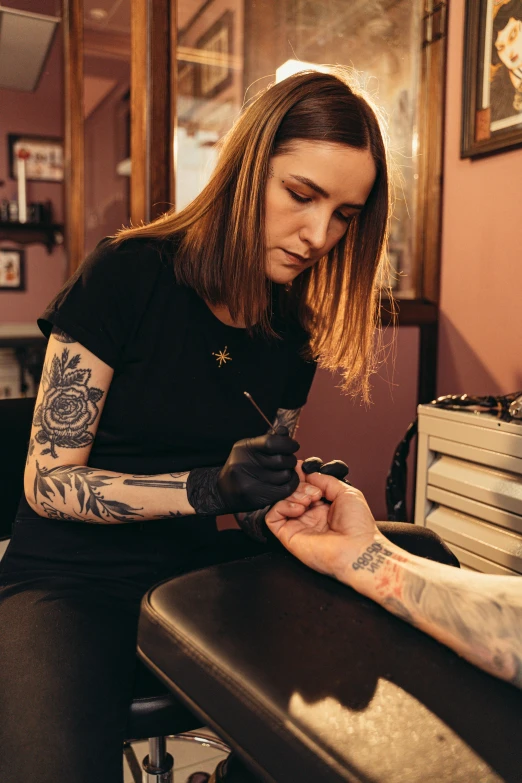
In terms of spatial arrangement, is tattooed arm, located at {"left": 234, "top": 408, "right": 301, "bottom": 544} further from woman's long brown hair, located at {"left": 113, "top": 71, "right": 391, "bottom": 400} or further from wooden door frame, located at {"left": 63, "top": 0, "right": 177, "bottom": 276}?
wooden door frame, located at {"left": 63, "top": 0, "right": 177, "bottom": 276}

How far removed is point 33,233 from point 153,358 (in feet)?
14.2

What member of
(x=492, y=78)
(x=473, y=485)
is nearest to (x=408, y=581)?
(x=473, y=485)

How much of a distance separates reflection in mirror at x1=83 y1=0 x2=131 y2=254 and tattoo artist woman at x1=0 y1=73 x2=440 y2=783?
366 cm

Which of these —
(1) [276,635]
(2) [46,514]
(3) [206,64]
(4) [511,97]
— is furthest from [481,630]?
(3) [206,64]

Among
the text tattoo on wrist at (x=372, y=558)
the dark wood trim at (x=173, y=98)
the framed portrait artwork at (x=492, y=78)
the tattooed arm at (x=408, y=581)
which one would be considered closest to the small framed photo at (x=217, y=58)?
the dark wood trim at (x=173, y=98)

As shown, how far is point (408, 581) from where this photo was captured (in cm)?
73

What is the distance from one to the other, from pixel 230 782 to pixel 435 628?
1.01 ft

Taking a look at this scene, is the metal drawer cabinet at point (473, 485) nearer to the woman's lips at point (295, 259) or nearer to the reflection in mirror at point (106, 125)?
the woman's lips at point (295, 259)

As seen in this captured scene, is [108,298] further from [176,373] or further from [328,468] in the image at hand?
[328,468]

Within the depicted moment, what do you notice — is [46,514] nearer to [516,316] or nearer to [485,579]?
[485,579]

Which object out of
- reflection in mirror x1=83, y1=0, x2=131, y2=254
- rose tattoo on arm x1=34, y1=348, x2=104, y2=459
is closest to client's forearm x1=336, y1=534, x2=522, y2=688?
rose tattoo on arm x1=34, y1=348, x2=104, y2=459

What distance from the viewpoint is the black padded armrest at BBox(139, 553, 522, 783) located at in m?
0.47

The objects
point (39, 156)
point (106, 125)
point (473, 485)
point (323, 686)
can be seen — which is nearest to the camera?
point (323, 686)

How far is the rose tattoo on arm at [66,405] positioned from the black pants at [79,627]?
5.3 inches
